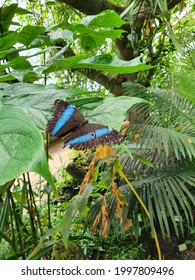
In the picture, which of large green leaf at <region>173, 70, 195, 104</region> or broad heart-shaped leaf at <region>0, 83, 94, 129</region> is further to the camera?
Result: large green leaf at <region>173, 70, 195, 104</region>

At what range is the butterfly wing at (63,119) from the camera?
0.35m

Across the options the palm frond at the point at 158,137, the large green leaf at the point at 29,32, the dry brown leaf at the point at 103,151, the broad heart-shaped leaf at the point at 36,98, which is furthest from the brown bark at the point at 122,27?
the broad heart-shaped leaf at the point at 36,98

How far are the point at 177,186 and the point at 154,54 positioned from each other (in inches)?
32.5

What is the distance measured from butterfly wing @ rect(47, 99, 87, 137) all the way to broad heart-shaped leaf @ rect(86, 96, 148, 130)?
33 mm

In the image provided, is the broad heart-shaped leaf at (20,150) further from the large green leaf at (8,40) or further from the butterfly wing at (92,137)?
the large green leaf at (8,40)

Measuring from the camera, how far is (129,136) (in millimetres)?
1180

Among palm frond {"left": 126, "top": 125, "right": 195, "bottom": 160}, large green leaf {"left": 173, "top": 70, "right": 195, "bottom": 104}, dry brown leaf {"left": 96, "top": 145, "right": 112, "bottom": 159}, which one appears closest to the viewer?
dry brown leaf {"left": 96, "top": 145, "right": 112, "bottom": 159}

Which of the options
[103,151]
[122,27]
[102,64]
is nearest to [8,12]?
[103,151]

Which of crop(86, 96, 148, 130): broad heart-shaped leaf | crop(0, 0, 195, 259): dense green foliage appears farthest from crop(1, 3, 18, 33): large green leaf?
crop(86, 96, 148, 130): broad heart-shaped leaf

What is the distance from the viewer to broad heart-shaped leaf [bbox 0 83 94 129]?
33 cm

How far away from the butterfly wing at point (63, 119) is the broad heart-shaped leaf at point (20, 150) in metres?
0.10

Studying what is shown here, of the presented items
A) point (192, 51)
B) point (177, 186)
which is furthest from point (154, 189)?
point (192, 51)

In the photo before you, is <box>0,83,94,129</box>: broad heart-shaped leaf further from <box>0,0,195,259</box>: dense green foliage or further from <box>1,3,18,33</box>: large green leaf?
<box>1,3,18,33</box>: large green leaf
